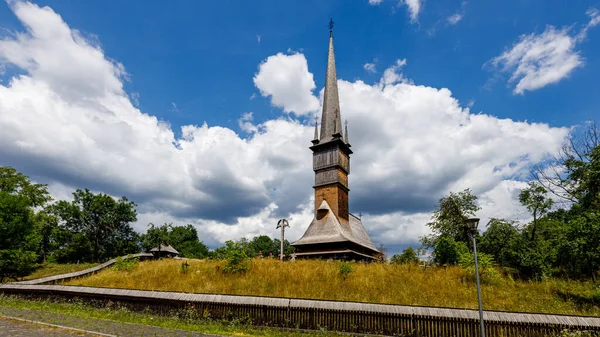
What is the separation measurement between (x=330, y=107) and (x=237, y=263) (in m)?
26.2

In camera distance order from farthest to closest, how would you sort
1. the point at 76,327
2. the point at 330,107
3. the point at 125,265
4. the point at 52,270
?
A: the point at 330,107 < the point at 52,270 < the point at 125,265 < the point at 76,327

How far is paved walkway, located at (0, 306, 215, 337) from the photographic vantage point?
9852 millimetres

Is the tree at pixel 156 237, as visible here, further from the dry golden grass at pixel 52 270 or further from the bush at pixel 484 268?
the bush at pixel 484 268

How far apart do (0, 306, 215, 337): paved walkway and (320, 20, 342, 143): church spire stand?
30.7 meters

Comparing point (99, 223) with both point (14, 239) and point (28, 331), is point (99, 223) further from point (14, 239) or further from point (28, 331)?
point (28, 331)

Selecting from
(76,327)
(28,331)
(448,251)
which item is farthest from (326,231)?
(28,331)

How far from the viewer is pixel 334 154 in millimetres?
37906

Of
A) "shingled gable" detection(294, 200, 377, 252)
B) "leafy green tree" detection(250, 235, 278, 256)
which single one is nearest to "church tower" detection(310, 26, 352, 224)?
"shingled gable" detection(294, 200, 377, 252)

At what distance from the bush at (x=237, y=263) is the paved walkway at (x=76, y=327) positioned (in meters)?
9.31

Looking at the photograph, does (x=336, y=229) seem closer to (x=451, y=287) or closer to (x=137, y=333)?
(x=451, y=287)

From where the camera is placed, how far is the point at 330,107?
1638 inches

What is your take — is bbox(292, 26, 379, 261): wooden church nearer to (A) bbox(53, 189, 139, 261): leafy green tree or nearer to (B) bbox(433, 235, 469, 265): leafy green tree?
(B) bbox(433, 235, 469, 265): leafy green tree

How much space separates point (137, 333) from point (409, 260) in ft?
→ 67.1

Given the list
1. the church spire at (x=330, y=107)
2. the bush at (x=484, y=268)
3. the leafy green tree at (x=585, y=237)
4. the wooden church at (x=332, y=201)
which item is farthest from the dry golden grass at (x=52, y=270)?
the leafy green tree at (x=585, y=237)
